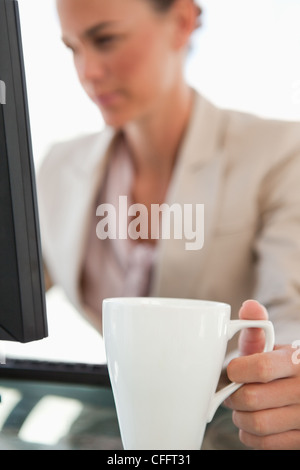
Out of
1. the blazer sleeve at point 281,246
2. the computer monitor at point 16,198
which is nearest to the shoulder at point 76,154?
the blazer sleeve at point 281,246

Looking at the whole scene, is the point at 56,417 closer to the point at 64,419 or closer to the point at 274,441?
the point at 64,419

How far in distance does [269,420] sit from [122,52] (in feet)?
3.66

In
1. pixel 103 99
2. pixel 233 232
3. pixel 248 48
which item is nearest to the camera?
pixel 233 232

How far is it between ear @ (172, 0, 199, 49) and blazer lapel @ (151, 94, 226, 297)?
285 mm

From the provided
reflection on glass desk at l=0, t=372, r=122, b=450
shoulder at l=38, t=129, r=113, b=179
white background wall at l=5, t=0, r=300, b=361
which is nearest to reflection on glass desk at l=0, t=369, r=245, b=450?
reflection on glass desk at l=0, t=372, r=122, b=450

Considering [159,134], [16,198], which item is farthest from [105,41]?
[16,198]

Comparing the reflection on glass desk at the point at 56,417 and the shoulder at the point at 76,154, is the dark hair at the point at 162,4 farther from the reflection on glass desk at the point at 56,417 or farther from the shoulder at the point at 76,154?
the reflection on glass desk at the point at 56,417

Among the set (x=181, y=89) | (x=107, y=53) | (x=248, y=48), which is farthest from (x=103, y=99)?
(x=248, y=48)

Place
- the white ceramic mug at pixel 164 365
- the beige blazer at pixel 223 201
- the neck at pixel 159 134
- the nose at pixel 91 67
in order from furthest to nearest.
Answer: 1. the neck at pixel 159 134
2. the nose at pixel 91 67
3. the beige blazer at pixel 223 201
4. the white ceramic mug at pixel 164 365

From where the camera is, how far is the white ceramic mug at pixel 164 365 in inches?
12.9

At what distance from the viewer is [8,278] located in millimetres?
400

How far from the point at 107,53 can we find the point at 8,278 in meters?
1.05

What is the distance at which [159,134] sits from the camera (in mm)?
1458
